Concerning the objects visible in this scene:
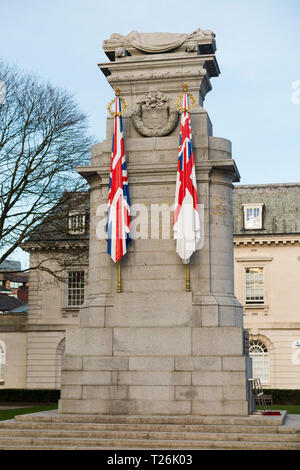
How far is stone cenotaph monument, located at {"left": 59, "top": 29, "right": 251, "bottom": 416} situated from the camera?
17.3 meters

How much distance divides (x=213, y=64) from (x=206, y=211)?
444 cm

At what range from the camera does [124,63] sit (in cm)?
2047

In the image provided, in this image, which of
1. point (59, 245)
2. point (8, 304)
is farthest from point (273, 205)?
point (8, 304)

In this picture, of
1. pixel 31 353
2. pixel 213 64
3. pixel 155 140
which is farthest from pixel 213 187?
pixel 31 353

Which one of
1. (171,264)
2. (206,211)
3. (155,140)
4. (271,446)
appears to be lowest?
(271,446)

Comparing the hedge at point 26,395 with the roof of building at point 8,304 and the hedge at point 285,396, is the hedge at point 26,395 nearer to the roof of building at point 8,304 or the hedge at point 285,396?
the hedge at point 285,396

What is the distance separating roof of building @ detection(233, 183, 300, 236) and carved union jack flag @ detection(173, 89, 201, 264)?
28995 millimetres

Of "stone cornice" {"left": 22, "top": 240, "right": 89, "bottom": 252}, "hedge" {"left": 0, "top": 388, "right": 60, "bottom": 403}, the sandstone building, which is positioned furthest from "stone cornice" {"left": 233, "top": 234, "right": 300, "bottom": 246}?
"hedge" {"left": 0, "top": 388, "right": 60, "bottom": 403}

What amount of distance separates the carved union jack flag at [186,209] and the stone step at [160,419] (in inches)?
162

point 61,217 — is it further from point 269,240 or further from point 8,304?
point 8,304

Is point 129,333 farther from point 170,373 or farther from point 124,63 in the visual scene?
point 124,63

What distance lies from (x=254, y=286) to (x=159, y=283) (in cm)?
2915

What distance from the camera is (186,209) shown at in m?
18.7

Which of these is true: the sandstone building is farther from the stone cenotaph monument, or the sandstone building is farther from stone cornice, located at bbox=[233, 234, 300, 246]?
the stone cenotaph monument
